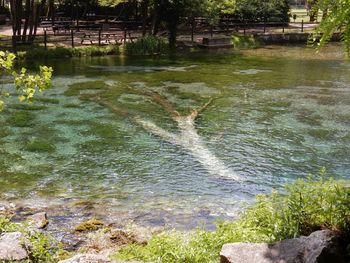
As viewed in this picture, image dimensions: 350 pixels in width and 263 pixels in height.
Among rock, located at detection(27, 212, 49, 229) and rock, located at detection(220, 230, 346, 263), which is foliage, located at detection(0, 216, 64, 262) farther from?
rock, located at detection(220, 230, 346, 263)

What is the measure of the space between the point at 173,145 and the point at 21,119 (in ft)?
18.2

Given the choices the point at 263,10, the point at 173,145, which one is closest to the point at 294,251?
the point at 173,145

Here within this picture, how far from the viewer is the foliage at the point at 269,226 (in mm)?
5723

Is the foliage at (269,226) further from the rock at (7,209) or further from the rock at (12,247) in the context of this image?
the rock at (7,209)

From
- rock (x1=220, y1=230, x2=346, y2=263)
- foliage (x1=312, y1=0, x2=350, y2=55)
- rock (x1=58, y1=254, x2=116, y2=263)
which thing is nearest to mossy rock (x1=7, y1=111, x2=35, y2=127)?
rock (x1=58, y1=254, x2=116, y2=263)

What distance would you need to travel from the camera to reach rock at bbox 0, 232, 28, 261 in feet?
18.9

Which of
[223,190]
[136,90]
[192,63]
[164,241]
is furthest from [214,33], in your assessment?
[164,241]

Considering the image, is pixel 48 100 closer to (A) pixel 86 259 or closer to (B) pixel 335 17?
(A) pixel 86 259

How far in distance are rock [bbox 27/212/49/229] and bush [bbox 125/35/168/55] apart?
2273cm

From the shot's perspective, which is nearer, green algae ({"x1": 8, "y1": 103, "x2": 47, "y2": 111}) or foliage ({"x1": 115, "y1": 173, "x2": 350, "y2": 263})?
foliage ({"x1": 115, "y1": 173, "x2": 350, "y2": 263})

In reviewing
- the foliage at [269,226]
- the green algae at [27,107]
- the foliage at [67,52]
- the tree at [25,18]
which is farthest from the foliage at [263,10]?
the foliage at [269,226]

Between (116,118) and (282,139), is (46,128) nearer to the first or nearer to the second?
(116,118)

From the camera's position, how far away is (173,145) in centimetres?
1302

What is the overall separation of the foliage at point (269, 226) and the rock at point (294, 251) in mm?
643
